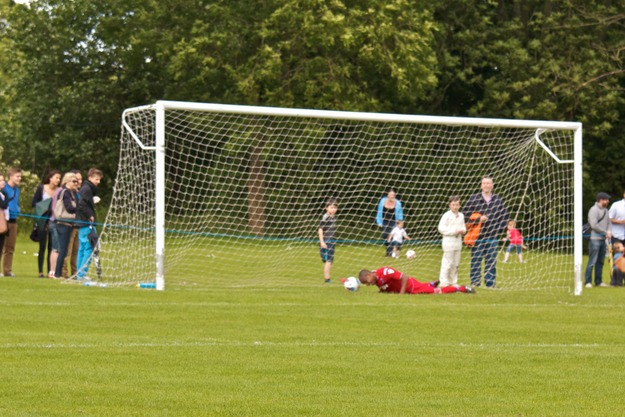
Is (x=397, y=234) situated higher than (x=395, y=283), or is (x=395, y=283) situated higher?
(x=397, y=234)

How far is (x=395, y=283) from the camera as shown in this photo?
18.7 metres

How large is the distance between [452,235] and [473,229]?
70 centimetres

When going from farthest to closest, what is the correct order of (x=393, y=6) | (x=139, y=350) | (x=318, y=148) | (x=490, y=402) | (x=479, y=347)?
(x=393, y=6) < (x=318, y=148) < (x=479, y=347) < (x=139, y=350) < (x=490, y=402)

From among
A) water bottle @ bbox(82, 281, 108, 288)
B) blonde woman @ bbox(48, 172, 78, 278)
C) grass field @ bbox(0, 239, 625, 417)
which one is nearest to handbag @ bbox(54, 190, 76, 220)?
blonde woman @ bbox(48, 172, 78, 278)

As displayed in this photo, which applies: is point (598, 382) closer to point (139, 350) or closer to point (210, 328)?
point (139, 350)

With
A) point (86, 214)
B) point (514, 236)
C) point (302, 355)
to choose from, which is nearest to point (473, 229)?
point (514, 236)

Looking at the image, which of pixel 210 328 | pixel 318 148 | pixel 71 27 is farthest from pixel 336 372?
pixel 71 27

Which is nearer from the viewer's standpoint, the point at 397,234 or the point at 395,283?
the point at 395,283

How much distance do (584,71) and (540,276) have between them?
68.3 feet

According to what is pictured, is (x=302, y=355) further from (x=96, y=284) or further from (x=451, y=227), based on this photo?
(x=451, y=227)

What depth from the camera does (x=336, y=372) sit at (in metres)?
10.1

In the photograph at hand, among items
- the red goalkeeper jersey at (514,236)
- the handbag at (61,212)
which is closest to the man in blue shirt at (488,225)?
the red goalkeeper jersey at (514,236)

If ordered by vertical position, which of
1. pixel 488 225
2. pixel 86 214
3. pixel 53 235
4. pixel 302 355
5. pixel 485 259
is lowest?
pixel 302 355

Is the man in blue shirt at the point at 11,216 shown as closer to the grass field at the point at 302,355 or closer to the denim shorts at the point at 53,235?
the denim shorts at the point at 53,235
